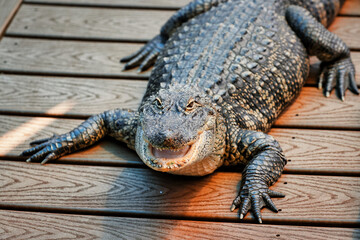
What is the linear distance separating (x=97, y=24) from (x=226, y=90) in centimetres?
184

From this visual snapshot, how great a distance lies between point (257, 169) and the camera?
2.58m

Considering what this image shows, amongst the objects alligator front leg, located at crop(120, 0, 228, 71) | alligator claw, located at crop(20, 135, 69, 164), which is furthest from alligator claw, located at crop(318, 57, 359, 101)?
alligator claw, located at crop(20, 135, 69, 164)

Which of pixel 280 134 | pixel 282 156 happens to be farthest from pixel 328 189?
pixel 280 134

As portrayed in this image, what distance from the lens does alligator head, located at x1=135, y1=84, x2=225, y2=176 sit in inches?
85.0

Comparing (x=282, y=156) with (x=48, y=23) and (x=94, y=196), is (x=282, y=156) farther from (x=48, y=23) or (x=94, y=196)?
(x=48, y=23)

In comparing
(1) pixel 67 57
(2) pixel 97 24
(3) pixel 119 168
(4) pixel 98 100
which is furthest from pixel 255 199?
(2) pixel 97 24

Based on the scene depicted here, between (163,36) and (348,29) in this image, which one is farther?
(348,29)

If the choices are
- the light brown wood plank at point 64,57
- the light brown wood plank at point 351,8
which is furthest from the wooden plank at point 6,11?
the light brown wood plank at point 351,8

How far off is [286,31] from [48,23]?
2246 mm

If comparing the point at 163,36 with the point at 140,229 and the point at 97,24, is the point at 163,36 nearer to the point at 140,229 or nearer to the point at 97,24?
the point at 97,24

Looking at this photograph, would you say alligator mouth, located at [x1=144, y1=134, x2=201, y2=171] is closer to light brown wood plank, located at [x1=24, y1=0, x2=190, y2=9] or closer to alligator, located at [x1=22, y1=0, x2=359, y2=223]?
alligator, located at [x1=22, y1=0, x2=359, y2=223]

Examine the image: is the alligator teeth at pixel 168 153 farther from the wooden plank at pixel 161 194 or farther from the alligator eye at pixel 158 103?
the wooden plank at pixel 161 194

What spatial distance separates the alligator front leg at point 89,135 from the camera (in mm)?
2871

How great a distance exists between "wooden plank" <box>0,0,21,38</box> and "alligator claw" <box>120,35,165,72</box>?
1.23m
